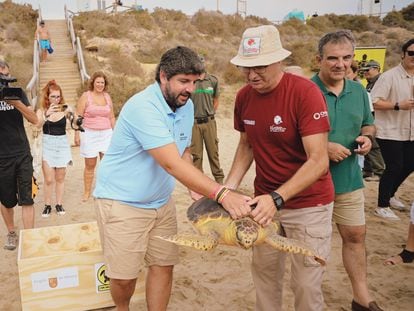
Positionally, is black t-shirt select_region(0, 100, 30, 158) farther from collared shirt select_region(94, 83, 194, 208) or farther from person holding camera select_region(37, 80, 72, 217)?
collared shirt select_region(94, 83, 194, 208)

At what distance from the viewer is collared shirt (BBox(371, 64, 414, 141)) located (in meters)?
4.56

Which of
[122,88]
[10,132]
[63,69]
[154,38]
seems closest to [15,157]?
[10,132]

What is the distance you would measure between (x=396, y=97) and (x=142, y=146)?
359 centimetres

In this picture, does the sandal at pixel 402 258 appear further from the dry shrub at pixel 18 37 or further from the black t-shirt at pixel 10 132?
the dry shrub at pixel 18 37

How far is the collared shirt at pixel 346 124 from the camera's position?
8.57 ft

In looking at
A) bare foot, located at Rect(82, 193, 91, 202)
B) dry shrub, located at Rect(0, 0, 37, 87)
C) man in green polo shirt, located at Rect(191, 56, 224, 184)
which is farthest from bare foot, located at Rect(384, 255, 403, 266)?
dry shrub, located at Rect(0, 0, 37, 87)

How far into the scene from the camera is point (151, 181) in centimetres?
239

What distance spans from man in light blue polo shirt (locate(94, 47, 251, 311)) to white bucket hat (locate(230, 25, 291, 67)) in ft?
0.82

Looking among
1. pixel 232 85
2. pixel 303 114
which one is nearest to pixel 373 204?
pixel 303 114

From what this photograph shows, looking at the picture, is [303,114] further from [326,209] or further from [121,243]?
[121,243]

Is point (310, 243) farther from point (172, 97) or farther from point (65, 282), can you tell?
point (65, 282)

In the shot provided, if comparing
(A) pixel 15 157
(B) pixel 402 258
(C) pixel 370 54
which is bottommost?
(B) pixel 402 258

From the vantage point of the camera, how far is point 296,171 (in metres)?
2.20

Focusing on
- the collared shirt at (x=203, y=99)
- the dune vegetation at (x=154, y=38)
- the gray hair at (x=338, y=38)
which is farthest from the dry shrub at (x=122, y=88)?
the gray hair at (x=338, y=38)
